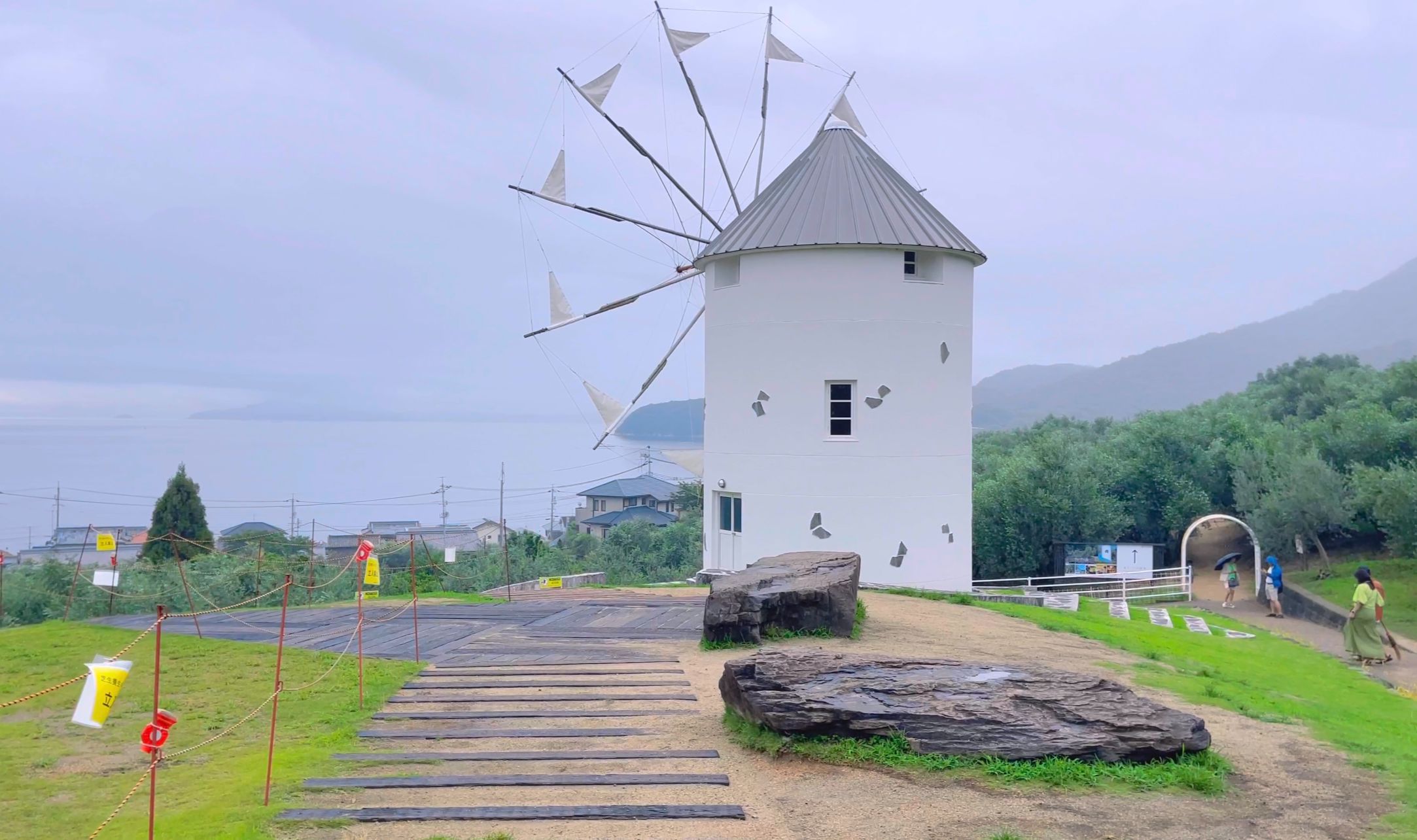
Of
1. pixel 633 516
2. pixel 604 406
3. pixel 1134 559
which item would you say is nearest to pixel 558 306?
pixel 604 406

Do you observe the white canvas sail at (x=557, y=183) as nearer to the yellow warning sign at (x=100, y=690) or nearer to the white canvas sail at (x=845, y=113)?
the white canvas sail at (x=845, y=113)

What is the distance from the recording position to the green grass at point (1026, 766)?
8766 mm

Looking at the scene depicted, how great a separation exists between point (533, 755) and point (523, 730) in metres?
0.88

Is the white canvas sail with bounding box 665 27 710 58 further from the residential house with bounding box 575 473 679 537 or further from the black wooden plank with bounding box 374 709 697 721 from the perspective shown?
the residential house with bounding box 575 473 679 537

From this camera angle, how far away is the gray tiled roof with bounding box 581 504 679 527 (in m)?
65.2

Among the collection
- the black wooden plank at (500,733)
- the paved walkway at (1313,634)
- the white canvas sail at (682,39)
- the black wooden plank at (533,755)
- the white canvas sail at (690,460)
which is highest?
the white canvas sail at (682,39)

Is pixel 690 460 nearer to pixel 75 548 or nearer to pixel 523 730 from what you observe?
pixel 523 730

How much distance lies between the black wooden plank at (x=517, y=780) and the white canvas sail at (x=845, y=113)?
811 inches

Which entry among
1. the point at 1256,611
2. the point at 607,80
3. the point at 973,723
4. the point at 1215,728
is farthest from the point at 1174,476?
the point at 973,723

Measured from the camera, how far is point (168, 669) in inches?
538

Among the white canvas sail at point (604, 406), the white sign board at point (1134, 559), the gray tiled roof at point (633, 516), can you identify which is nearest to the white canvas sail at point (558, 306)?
the white canvas sail at point (604, 406)

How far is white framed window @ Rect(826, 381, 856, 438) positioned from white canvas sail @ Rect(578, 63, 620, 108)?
37.1 feet

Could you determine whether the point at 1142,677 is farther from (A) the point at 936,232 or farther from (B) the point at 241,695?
(A) the point at 936,232

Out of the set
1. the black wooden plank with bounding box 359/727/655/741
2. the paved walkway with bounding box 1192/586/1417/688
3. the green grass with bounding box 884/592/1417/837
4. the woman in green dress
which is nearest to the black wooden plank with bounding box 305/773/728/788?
the black wooden plank with bounding box 359/727/655/741
